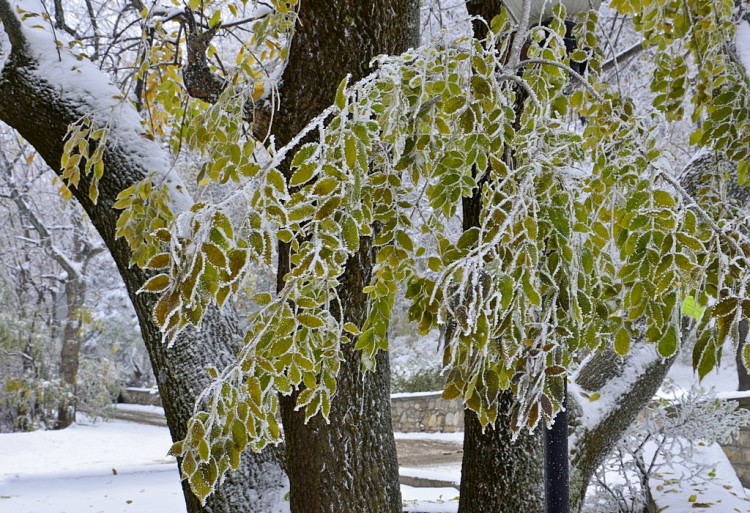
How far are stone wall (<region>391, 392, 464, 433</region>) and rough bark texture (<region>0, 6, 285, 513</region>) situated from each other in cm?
841

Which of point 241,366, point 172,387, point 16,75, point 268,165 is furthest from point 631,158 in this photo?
point 16,75

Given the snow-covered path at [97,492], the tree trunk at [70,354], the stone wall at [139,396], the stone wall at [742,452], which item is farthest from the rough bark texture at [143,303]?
the stone wall at [139,396]

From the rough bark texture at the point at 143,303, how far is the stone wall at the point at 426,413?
8407mm

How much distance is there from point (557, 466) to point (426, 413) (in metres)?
9.29

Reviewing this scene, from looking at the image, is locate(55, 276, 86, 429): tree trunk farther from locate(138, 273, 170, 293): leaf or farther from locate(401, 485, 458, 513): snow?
locate(138, 273, 170, 293): leaf

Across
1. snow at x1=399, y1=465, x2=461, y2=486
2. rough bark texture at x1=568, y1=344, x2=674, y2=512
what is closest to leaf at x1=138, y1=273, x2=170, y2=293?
rough bark texture at x1=568, y1=344, x2=674, y2=512

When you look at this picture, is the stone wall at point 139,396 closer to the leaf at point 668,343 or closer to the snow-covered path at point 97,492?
the snow-covered path at point 97,492

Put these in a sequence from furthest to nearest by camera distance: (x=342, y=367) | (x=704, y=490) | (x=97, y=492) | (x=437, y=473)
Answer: (x=437, y=473) < (x=97, y=492) < (x=704, y=490) < (x=342, y=367)

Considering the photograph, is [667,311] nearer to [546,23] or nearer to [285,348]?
[285,348]

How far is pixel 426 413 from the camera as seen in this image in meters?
10.8

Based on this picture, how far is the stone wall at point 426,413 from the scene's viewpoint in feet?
35.3

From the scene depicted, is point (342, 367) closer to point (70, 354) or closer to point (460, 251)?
point (460, 251)

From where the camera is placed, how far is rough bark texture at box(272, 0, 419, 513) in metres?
2.24

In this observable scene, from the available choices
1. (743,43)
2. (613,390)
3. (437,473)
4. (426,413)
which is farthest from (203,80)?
(426,413)
